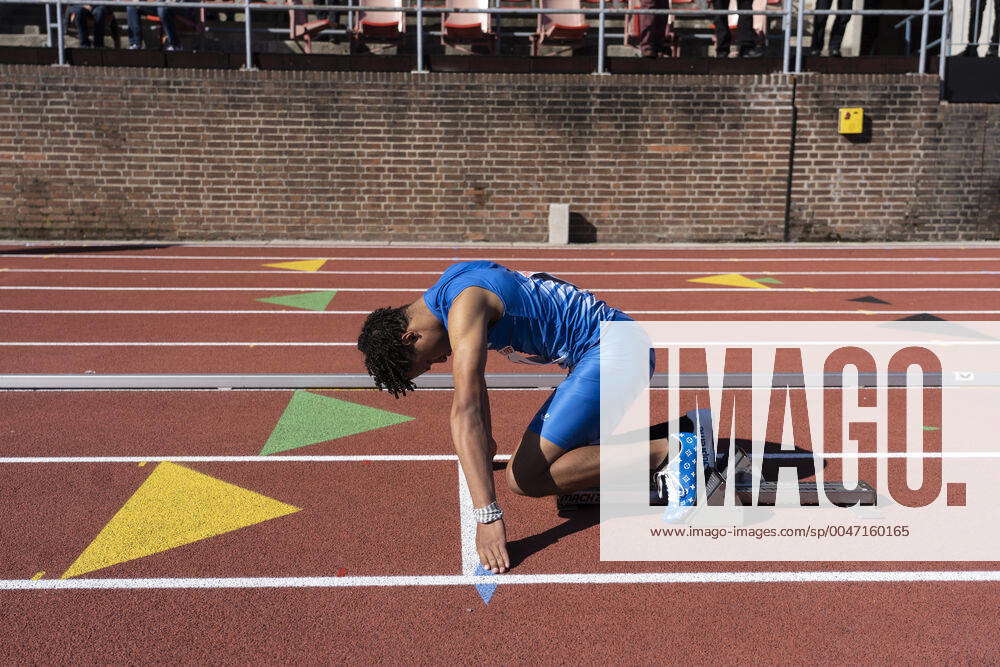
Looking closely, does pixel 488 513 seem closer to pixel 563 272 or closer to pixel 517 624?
pixel 517 624

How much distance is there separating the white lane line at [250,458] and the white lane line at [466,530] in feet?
1.27

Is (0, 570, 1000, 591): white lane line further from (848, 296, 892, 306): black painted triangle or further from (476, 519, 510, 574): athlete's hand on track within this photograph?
(848, 296, 892, 306): black painted triangle

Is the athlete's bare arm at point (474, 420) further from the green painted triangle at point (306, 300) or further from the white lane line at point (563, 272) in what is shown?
the white lane line at point (563, 272)

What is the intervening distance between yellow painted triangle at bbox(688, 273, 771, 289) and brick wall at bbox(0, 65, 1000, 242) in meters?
3.50

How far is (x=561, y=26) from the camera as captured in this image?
52.7 ft

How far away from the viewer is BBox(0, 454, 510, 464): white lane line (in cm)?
484

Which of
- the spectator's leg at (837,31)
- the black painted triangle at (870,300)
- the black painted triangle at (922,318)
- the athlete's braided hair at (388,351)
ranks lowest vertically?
the black painted triangle at (922,318)

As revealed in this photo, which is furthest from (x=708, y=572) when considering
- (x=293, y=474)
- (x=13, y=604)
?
(x=13, y=604)

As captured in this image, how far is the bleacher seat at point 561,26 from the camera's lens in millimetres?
16141

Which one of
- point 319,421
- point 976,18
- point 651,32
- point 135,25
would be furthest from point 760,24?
point 319,421

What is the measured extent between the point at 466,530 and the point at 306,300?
6344 millimetres

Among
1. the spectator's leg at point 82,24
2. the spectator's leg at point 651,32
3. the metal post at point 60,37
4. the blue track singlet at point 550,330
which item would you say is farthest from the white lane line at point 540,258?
the blue track singlet at point 550,330

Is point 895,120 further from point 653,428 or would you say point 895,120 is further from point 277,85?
point 653,428

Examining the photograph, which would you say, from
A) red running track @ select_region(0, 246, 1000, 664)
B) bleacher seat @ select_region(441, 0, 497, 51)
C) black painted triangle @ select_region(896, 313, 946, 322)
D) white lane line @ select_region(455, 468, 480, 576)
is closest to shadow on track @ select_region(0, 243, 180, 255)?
bleacher seat @ select_region(441, 0, 497, 51)
